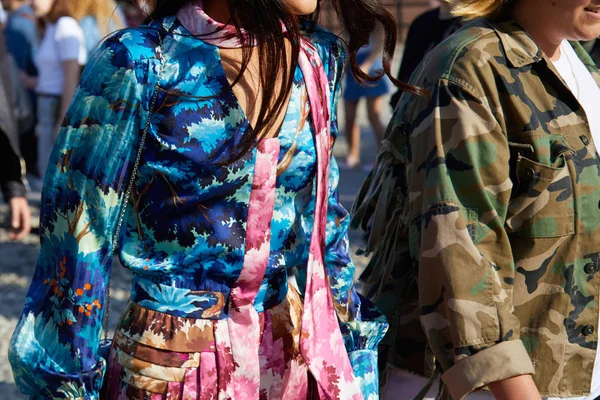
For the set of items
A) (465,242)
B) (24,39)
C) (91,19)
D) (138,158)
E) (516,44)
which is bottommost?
(24,39)

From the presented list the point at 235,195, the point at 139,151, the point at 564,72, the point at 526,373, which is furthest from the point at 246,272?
the point at 564,72

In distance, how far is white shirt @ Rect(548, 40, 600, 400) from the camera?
218cm

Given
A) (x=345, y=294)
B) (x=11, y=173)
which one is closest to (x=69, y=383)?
(x=345, y=294)

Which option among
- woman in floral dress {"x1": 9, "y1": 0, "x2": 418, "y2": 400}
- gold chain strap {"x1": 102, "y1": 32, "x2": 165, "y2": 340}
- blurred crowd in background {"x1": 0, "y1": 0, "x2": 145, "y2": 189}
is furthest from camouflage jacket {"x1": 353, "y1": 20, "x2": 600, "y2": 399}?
blurred crowd in background {"x1": 0, "y1": 0, "x2": 145, "y2": 189}

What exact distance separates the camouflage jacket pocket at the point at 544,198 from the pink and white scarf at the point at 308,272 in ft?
1.41

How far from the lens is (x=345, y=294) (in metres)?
2.04

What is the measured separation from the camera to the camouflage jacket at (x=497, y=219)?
1934mm

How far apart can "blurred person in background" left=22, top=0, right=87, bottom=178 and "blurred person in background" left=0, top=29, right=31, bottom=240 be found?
316cm

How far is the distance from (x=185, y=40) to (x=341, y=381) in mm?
728

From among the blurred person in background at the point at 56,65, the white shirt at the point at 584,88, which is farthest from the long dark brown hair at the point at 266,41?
the blurred person in background at the point at 56,65

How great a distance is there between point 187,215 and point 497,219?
2.14ft

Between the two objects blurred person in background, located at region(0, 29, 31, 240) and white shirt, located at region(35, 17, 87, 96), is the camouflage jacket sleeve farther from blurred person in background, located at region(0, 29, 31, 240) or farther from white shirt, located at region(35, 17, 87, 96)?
white shirt, located at region(35, 17, 87, 96)

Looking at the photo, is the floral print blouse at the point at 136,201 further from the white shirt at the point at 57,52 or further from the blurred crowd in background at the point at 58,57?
the white shirt at the point at 57,52

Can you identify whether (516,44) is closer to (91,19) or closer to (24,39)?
(91,19)
